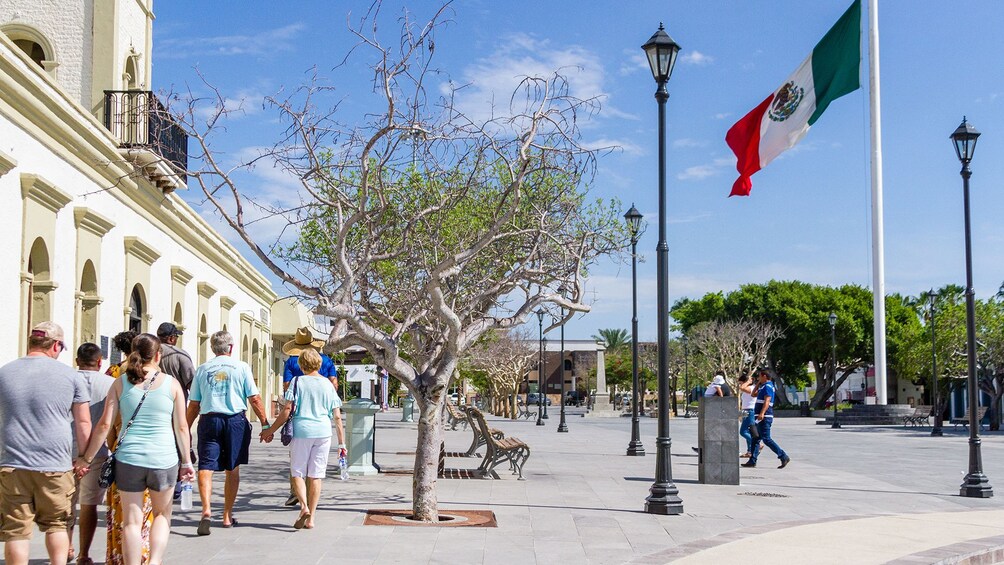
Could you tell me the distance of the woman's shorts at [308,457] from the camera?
9352 millimetres

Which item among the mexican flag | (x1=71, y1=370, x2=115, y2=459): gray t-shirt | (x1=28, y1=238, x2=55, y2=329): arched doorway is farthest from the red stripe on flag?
(x1=71, y1=370, x2=115, y2=459): gray t-shirt

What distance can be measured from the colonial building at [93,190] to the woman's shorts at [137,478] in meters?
4.00

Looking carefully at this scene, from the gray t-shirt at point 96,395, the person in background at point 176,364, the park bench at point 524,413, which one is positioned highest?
the person in background at point 176,364

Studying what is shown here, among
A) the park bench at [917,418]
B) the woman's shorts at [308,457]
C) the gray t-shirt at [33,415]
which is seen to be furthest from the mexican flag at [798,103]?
the park bench at [917,418]

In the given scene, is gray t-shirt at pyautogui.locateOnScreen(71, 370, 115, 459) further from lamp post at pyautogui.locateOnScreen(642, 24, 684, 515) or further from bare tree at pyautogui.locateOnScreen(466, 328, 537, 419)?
bare tree at pyautogui.locateOnScreen(466, 328, 537, 419)

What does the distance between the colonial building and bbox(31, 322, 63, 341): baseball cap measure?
133 inches

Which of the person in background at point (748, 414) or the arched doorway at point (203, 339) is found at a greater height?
the arched doorway at point (203, 339)

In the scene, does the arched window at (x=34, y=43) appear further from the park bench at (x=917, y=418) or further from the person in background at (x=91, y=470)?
the park bench at (x=917, y=418)

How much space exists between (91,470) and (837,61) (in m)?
17.8

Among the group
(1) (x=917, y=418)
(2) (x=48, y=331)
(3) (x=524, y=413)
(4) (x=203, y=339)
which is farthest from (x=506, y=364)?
(2) (x=48, y=331)

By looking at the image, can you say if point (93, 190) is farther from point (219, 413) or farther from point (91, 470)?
point (91, 470)

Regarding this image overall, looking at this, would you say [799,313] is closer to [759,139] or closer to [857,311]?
[857,311]

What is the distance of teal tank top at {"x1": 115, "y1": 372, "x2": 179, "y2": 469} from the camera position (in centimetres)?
660

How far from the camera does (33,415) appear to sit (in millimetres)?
6363
